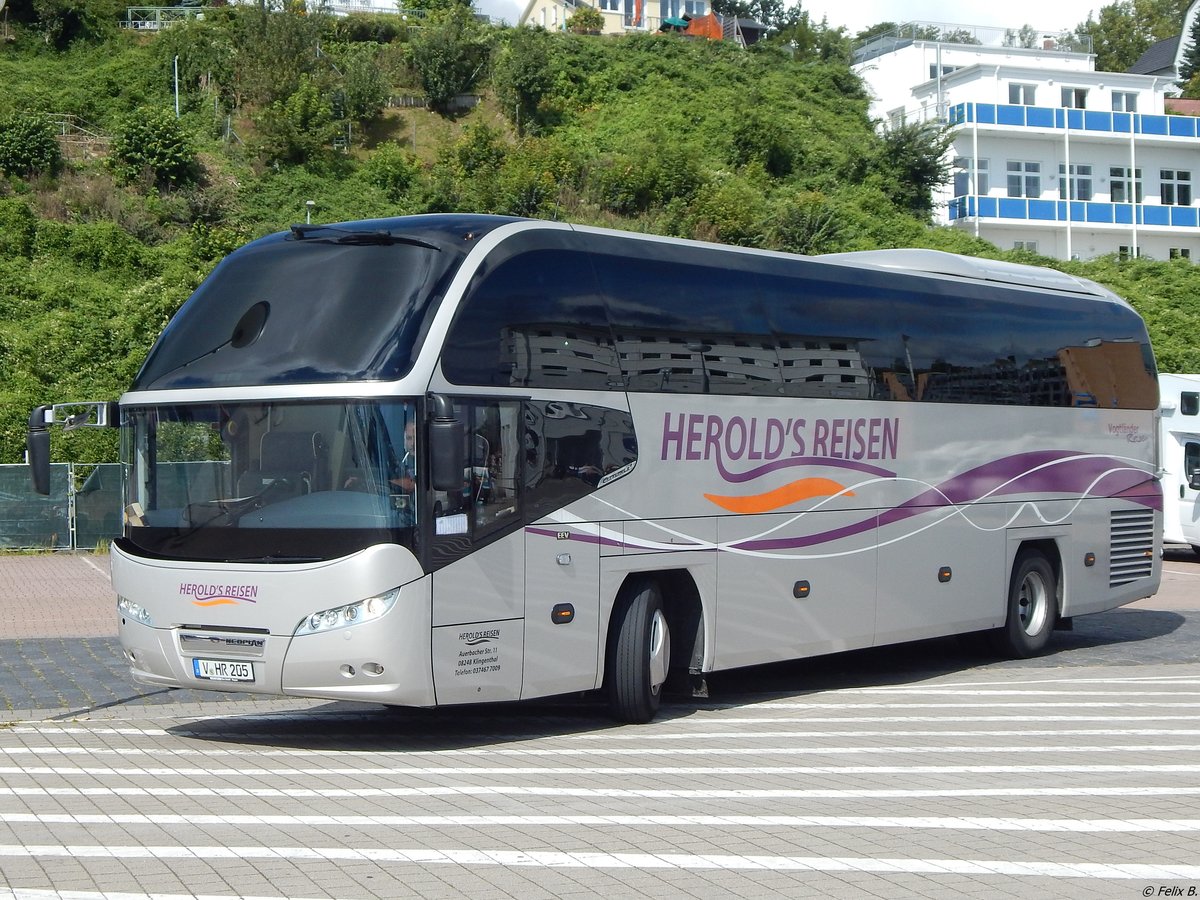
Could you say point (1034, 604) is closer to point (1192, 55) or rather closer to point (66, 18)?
point (66, 18)

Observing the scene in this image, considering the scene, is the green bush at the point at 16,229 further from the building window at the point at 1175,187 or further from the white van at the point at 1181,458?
the building window at the point at 1175,187

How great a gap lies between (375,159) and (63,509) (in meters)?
28.1

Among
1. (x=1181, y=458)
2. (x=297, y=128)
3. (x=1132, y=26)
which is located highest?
(x=1132, y=26)

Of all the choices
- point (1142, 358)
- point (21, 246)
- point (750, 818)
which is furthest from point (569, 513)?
point (21, 246)

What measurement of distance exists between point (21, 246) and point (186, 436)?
34.5 meters

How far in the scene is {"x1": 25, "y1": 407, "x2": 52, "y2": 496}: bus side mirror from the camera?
10219 millimetres

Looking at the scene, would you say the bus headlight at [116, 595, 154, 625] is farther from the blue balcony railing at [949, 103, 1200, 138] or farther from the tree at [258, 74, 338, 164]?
the blue balcony railing at [949, 103, 1200, 138]

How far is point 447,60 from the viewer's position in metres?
61.0

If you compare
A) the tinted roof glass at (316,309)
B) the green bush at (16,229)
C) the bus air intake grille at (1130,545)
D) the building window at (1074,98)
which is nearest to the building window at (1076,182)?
the building window at (1074,98)

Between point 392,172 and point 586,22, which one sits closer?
point 392,172

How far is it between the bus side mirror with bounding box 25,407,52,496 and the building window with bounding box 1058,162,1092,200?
62.7 m

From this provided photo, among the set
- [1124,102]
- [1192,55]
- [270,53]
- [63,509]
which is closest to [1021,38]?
[1124,102]

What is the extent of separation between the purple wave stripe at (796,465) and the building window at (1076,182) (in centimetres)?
5729

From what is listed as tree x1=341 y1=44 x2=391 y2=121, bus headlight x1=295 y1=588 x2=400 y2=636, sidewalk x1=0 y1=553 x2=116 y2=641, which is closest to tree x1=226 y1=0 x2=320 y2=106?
tree x1=341 y1=44 x2=391 y2=121
